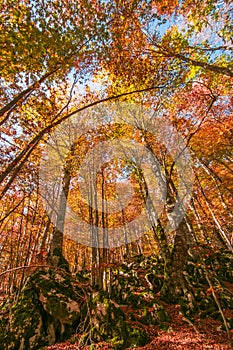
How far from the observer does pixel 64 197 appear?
9.31 meters

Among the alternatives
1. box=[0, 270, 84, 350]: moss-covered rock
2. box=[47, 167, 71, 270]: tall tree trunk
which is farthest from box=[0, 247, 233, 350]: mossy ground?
box=[47, 167, 71, 270]: tall tree trunk

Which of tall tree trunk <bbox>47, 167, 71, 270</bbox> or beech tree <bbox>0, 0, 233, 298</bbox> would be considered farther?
tall tree trunk <bbox>47, 167, 71, 270</bbox>

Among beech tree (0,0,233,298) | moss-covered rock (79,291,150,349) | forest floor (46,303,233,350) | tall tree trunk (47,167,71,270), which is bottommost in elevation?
forest floor (46,303,233,350)

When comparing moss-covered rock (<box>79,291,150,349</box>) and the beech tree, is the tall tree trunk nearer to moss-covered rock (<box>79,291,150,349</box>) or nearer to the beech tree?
the beech tree

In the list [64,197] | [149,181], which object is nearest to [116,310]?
[64,197]

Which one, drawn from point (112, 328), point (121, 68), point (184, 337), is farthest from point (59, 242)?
point (121, 68)

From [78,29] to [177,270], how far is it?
27.8 ft

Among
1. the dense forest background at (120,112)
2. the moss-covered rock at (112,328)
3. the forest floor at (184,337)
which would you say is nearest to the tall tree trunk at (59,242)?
the dense forest background at (120,112)

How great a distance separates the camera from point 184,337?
4660 mm

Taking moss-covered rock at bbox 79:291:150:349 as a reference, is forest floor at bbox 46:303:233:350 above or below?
below

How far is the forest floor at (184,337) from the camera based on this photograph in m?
4.28

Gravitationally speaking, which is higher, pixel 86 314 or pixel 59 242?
pixel 59 242

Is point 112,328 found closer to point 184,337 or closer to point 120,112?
point 184,337

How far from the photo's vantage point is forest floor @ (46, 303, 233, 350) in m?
4.28
